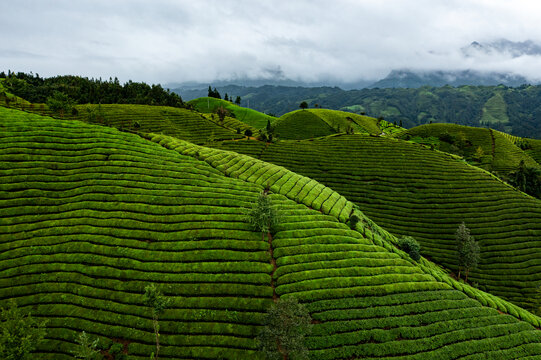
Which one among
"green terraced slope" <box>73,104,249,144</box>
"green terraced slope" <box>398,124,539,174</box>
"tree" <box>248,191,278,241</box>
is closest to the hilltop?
"tree" <box>248,191,278,241</box>

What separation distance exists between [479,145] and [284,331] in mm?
167370

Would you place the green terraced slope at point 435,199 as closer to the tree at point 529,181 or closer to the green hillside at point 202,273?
the tree at point 529,181

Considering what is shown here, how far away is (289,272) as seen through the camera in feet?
126

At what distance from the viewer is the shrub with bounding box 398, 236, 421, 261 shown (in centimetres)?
5044

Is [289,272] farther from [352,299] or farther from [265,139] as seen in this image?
[265,139]

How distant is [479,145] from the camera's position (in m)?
139

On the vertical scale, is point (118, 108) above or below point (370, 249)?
above

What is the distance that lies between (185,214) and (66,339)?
23199 mm

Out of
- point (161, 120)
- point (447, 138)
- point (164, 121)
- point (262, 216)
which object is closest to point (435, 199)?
point (262, 216)

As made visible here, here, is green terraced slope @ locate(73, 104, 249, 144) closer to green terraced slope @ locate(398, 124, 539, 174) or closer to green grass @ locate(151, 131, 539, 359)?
green grass @ locate(151, 131, 539, 359)

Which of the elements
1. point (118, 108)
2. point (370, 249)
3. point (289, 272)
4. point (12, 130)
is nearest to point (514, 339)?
point (370, 249)

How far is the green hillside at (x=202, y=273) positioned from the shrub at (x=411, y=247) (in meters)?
2.62

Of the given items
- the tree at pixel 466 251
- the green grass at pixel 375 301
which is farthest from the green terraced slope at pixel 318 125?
the green grass at pixel 375 301

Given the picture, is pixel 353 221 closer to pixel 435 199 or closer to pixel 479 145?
pixel 435 199
